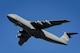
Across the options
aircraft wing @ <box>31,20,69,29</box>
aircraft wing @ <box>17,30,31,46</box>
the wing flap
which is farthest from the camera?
the wing flap

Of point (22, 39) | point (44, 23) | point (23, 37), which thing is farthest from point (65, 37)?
point (44, 23)

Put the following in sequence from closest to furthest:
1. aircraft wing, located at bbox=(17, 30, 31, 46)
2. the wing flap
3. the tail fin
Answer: aircraft wing, located at bbox=(17, 30, 31, 46) < the wing flap < the tail fin

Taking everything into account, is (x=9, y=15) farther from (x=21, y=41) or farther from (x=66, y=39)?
(x=66, y=39)

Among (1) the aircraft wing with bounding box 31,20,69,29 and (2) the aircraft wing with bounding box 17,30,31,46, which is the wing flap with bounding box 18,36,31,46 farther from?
(1) the aircraft wing with bounding box 31,20,69,29

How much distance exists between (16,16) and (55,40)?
48.1 ft

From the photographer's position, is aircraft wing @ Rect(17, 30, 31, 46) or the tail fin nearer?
aircraft wing @ Rect(17, 30, 31, 46)

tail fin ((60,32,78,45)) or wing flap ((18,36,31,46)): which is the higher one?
tail fin ((60,32,78,45))

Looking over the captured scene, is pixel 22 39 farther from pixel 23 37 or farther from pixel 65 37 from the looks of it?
pixel 65 37

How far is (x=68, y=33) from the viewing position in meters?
93.4

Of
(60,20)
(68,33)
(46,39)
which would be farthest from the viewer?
(68,33)

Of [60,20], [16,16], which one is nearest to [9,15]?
[16,16]

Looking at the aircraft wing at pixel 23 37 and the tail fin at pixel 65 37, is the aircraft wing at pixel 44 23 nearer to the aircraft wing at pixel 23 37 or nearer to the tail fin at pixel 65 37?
the aircraft wing at pixel 23 37

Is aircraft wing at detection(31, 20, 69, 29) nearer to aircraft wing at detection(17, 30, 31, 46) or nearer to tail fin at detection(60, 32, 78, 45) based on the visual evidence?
aircraft wing at detection(17, 30, 31, 46)

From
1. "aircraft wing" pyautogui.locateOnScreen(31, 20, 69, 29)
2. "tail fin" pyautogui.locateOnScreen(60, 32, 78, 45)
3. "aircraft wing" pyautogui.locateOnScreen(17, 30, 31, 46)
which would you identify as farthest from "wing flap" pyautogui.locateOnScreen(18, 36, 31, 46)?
"tail fin" pyautogui.locateOnScreen(60, 32, 78, 45)
